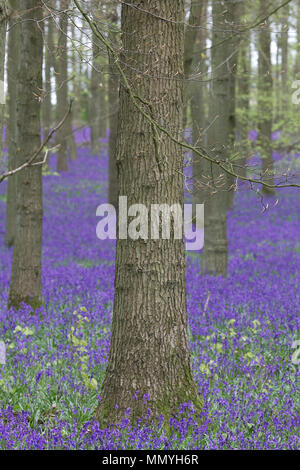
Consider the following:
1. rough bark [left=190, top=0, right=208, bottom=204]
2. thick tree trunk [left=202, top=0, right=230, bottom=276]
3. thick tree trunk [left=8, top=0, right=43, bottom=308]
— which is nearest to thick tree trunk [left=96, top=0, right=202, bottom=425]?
rough bark [left=190, top=0, right=208, bottom=204]

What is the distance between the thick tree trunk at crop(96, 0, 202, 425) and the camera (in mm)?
3957

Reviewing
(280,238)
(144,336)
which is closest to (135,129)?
(144,336)

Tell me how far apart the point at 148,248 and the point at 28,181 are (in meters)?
3.99

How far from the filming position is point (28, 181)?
295 inches

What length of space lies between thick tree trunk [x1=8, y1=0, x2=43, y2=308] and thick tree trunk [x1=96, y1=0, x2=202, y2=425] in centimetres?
365

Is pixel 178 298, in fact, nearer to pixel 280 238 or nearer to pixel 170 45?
pixel 170 45

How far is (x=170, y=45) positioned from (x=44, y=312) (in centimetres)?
439

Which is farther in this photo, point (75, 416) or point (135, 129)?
point (75, 416)

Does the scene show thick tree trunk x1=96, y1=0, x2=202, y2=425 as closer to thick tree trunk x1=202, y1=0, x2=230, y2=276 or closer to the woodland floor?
the woodland floor

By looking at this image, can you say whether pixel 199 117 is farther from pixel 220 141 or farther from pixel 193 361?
pixel 193 361

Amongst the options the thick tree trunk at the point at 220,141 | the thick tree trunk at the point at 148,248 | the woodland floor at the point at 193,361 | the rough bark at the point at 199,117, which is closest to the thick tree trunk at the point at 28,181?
the woodland floor at the point at 193,361

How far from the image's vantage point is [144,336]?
399 cm
